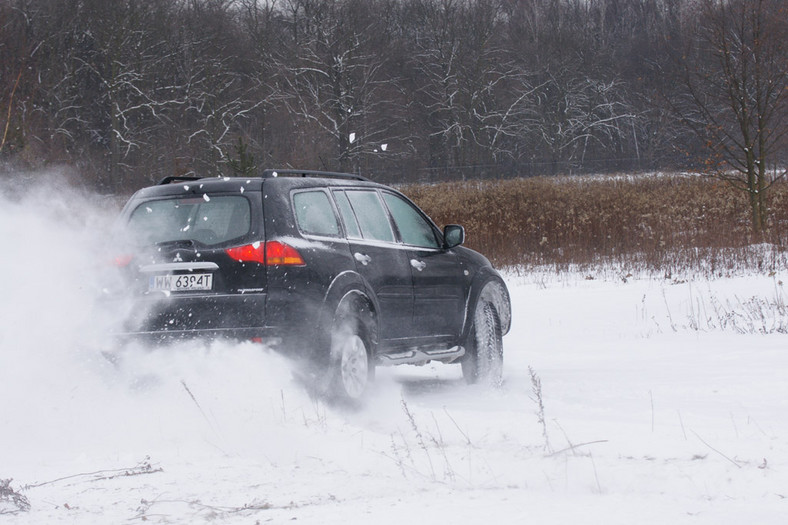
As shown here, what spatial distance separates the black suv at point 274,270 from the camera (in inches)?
246

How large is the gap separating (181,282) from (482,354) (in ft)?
11.2

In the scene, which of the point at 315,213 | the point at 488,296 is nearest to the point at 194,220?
the point at 315,213

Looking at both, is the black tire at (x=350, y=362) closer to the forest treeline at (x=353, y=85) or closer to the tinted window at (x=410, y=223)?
the tinted window at (x=410, y=223)

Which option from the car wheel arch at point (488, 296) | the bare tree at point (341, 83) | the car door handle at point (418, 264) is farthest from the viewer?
the bare tree at point (341, 83)

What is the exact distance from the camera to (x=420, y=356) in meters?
7.91

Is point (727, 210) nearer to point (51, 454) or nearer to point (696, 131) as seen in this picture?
point (696, 131)

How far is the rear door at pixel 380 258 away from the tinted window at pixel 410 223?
0.22 meters

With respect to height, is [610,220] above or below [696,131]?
below

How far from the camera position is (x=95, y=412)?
6453 mm

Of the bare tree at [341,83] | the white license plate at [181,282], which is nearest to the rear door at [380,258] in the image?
the white license plate at [181,282]

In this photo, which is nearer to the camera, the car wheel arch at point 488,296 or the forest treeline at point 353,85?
the car wheel arch at point 488,296

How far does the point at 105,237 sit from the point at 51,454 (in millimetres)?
1731

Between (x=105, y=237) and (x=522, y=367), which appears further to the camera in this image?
(x=522, y=367)

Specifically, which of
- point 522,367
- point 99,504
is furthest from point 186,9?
point 99,504
